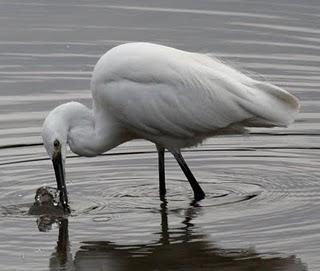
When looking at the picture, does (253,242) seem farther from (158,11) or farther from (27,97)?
(158,11)

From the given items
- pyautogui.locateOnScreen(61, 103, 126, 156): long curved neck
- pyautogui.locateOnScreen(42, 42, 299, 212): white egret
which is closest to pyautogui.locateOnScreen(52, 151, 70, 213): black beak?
pyautogui.locateOnScreen(42, 42, 299, 212): white egret

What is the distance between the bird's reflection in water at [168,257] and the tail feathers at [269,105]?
1.43 metres

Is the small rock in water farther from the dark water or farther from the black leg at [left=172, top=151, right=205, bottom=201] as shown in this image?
the black leg at [left=172, top=151, right=205, bottom=201]

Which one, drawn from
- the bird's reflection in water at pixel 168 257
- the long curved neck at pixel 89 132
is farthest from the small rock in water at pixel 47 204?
the bird's reflection in water at pixel 168 257

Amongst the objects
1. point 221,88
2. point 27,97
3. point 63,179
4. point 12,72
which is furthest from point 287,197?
point 12,72

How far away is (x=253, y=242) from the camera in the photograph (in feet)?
38.1

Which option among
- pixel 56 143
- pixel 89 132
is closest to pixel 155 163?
pixel 89 132

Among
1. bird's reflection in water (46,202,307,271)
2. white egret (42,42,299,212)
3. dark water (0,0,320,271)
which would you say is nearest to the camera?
bird's reflection in water (46,202,307,271)

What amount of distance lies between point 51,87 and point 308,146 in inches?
148

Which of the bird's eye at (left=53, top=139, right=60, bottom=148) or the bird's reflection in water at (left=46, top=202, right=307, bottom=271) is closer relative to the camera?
the bird's reflection in water at (left=46, top=202, right=307, bottom=271)

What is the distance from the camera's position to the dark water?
1152 centimetres

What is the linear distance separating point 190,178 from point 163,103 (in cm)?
77

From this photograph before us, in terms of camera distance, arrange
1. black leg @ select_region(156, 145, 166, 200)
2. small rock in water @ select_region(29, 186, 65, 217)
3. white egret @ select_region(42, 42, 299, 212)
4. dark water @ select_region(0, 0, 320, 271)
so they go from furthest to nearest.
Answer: black leg @ select_region(156, 145, 166, 200), white egret @ select_region(42, 42, 299, 212), small rock in water @ select_region(29, 186, 65, 217), dark water @ select_region(0, 0, 320, 271)

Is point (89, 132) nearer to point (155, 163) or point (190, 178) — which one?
point (190, 178)
